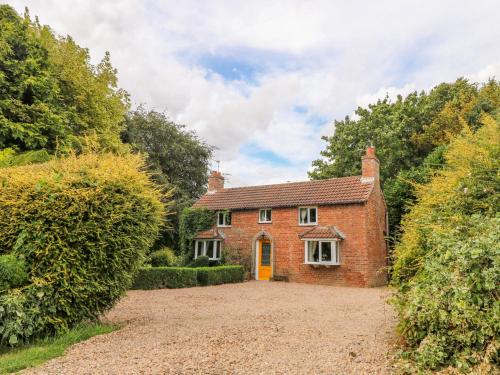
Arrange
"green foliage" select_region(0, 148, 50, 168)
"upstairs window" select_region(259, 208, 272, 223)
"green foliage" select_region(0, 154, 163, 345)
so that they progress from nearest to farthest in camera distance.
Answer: "green foliage" select_region(0, 154, 163, 345), "green foliage" select_region(0, 148, 50, 168), "upstairs window" select_region(259, 208, 272, 223)

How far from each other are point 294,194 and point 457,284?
1878cm

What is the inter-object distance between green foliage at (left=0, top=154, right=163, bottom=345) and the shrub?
8906 millimetres

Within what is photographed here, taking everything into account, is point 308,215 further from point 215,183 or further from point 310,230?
point 215,183

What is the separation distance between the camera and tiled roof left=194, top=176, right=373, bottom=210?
2120 centimetres

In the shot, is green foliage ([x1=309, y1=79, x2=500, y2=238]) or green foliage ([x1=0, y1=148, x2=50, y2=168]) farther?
green foliage ([x1=309, y1=79, x2=500, y2=238])

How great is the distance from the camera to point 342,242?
20656mm

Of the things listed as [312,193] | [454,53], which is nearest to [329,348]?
[454,53]

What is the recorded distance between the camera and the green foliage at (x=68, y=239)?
677cm

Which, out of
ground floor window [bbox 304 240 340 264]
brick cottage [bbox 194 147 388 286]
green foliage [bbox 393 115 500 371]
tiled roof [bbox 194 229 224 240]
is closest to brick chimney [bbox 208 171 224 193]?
brick cottage [bbox 194 147 388 286]

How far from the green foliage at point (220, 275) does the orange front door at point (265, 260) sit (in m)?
1.44

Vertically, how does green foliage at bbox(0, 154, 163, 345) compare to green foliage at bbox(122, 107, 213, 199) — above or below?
below

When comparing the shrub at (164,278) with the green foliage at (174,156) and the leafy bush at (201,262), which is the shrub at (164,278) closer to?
the leafy bush at (201,262)

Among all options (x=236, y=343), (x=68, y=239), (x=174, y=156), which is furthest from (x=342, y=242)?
(x=174, y=156)

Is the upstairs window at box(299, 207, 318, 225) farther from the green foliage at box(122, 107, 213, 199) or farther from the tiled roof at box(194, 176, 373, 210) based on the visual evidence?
the green foliage at box(122, 107, 213, 199)
